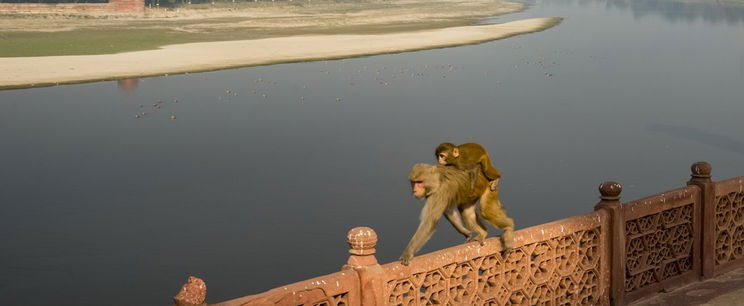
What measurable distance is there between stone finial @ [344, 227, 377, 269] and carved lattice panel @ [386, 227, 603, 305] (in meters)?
0.32

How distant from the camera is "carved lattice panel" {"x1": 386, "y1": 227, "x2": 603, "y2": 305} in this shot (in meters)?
8.35

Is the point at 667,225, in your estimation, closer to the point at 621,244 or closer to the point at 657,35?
the point at 621,244

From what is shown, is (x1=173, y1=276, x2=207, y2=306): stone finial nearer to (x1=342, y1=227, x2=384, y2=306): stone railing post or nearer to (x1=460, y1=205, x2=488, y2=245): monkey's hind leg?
(x1=342, y1=227, x2=384, y2=306): stone railing post

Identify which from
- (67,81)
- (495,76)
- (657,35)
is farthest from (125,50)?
(657,35)

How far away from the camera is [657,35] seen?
75938 millimetres

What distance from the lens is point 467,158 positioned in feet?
28.8

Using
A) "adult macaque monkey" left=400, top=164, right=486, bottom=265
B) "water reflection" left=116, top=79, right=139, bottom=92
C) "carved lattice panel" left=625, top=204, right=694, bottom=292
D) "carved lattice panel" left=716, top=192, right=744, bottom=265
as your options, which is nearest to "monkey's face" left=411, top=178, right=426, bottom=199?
"adult macaque monkey" left=400, top=164, right=486, bottom=265

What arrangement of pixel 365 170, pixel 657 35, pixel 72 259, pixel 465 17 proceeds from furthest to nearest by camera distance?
pixel 465 17 → pixel 657 35 → pixel 365 170 → pixel 72 259

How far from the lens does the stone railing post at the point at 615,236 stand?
31.8 feet

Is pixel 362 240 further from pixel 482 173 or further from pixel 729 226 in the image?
pixel 729 226

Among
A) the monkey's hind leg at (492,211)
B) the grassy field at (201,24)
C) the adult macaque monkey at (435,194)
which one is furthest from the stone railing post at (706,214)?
the grassy field at (201,24)

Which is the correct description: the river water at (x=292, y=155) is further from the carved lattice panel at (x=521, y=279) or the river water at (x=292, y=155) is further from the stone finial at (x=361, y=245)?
the stone finial at (x=361, y=245)

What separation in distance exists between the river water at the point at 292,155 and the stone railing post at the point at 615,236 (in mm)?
Answer: 7320

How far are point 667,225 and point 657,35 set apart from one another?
67995 millimetres
